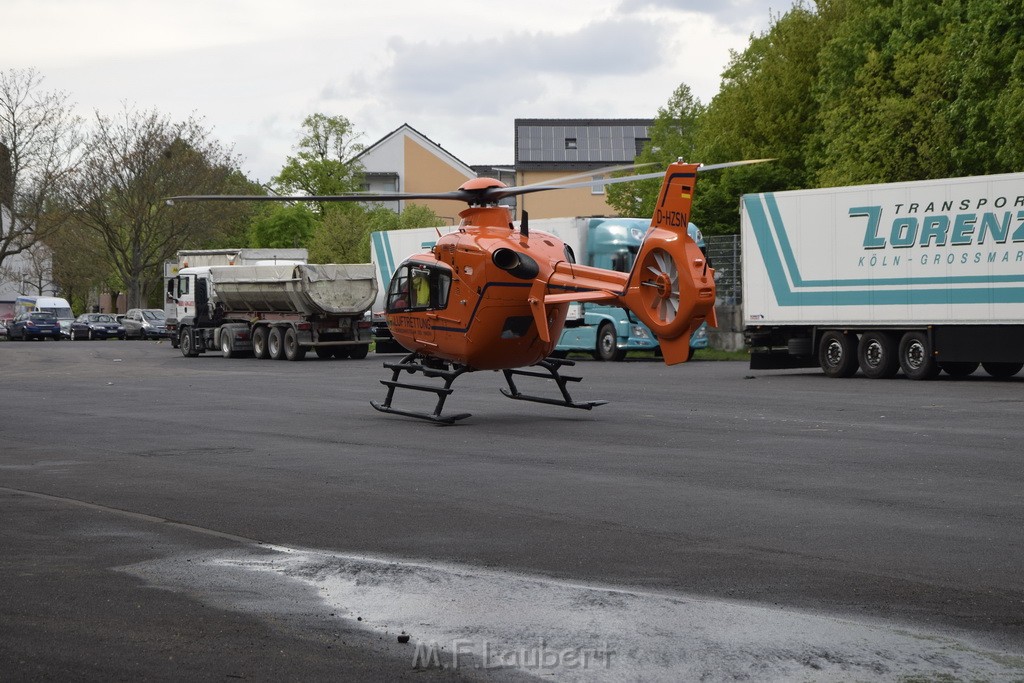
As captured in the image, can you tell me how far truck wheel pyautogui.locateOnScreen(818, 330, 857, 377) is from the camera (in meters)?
27.4

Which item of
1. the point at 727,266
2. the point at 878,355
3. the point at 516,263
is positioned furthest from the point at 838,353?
the point at 727,266

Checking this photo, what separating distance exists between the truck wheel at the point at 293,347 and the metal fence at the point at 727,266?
11586mm

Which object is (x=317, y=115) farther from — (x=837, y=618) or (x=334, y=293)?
(x=837, y=618)

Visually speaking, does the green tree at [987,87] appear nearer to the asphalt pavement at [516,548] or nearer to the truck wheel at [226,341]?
the asphalt pavement at [516,548]

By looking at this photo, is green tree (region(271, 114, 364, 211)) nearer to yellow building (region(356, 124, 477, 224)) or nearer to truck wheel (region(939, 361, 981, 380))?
yellow building (region(356, 124, 477, 224))

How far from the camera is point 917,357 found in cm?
2628

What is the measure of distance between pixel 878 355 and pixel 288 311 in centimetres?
1829

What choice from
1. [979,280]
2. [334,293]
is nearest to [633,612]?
[979,280]

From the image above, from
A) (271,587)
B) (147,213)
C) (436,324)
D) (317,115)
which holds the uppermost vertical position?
(317,115)

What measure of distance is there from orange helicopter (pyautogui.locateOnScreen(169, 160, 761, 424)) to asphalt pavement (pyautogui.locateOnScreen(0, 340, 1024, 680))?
3.42ft

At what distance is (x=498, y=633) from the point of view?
6.39 metres

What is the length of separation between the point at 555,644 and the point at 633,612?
739 mm

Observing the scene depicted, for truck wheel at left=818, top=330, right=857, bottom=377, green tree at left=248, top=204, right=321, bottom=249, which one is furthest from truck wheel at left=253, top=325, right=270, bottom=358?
green tree at left=248, top=204, right=321, bottom=249

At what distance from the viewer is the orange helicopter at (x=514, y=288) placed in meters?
16.2
